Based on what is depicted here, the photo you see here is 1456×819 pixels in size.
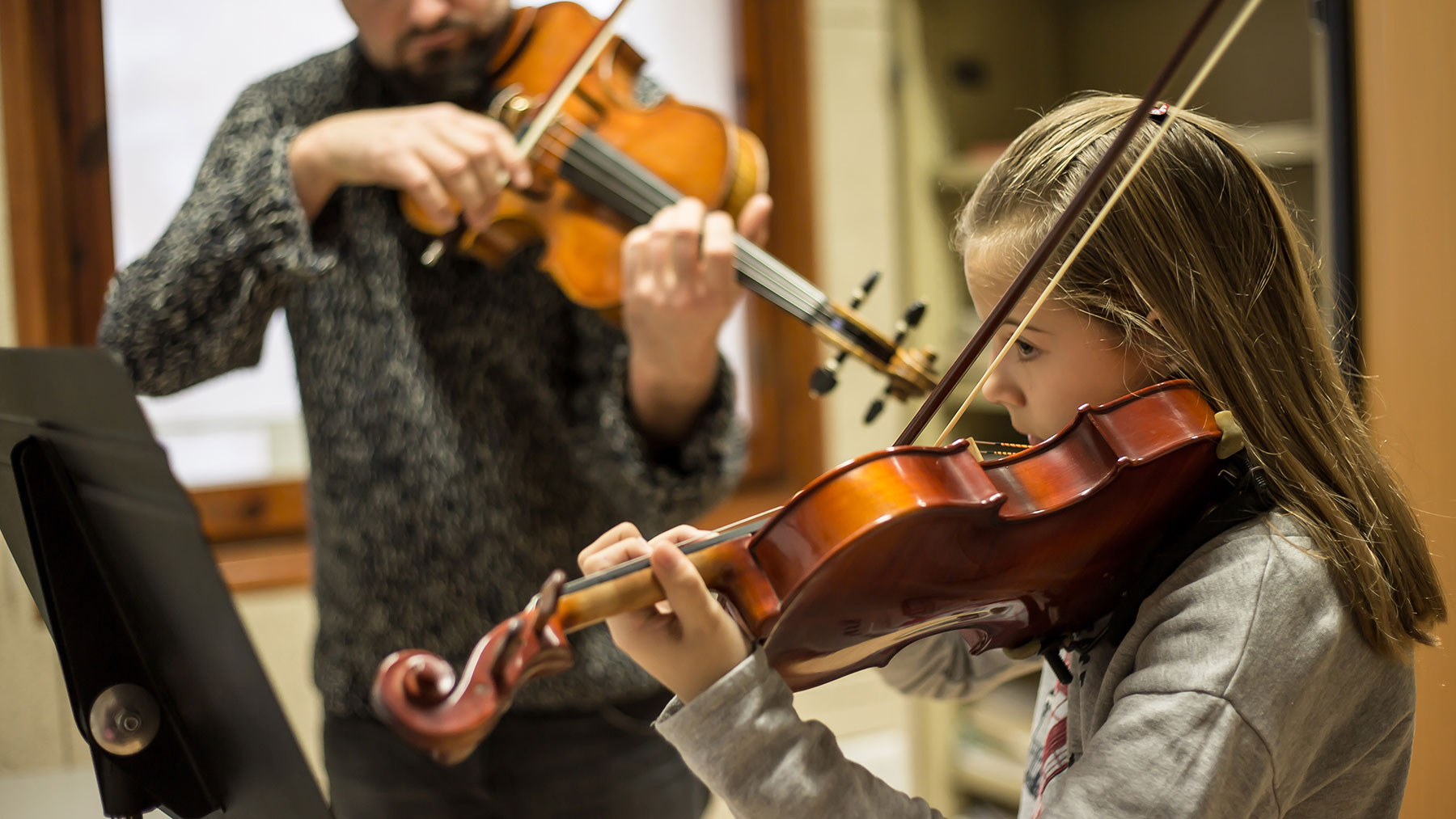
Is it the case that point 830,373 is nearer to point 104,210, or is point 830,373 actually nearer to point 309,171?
point 309,171

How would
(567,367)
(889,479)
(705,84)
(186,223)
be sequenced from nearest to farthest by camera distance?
(889,479) → (186,223) → (567,367) → (705,84)

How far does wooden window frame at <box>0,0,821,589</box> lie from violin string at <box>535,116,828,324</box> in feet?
2.30

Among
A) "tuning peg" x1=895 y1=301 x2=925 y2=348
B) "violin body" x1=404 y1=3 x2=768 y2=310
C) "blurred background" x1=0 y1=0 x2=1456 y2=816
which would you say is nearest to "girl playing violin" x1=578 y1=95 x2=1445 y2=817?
"tuning peg" x1=895 y1=301 x2=925 y2=348

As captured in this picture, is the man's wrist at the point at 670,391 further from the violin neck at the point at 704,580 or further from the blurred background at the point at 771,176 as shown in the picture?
the blurred background at the point at 771,176

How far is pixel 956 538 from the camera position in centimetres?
54

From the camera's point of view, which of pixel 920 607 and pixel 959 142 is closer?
pixel 920 607

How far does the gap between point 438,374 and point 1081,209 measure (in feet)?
→ 1.98

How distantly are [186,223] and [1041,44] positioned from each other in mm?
1442

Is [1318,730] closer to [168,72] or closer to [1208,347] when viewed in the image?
[1208,347]

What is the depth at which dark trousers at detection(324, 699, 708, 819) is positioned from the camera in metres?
0.90

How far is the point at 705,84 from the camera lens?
1993 mm

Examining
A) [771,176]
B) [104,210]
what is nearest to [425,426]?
[104,210]

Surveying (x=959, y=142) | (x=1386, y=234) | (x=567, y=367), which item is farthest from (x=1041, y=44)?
(x=567, y=367)

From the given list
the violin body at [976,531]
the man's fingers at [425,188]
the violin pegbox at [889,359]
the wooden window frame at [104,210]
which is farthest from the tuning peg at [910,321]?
the wooden window frame at [104,210]
